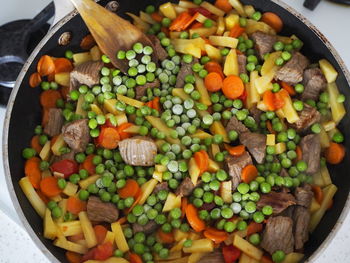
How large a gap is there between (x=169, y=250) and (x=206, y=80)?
1.02 meters

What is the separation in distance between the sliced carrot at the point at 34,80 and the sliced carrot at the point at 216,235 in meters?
1.31

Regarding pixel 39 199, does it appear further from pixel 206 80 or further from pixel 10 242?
pixel 206 80

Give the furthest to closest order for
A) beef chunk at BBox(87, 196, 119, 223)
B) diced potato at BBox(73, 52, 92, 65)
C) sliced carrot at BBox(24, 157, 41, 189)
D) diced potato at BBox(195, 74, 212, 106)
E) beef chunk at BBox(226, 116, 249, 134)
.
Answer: diced potato at BBox(73, 52, 92, 65) → diced potato at BBox(195, 74, 212, 106) → beef chunk at BBox(226, 116, 249, 134) → sliced carrot at BBox(24, 157, 41, 189) → beef chunk at BBox(87, 196, 119, 223)

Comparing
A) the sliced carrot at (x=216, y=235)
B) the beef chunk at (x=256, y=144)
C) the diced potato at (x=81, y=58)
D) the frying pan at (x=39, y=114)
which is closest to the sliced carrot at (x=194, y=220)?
the sliced carrot at (x=216, y=235)

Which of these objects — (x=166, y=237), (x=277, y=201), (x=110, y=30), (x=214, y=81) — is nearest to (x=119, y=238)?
(x=166, y=237)

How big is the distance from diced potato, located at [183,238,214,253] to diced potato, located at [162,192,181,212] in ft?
0.75

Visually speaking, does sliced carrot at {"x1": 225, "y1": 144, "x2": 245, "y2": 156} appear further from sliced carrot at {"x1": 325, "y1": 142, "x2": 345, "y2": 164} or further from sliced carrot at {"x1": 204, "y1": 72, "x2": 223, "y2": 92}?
sliced carrot at {"x1": 325, "y1": 142, "x2": 345, "y2": 164}

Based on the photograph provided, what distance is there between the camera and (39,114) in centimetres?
313

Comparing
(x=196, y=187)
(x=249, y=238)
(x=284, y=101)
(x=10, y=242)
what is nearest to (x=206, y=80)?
(x=284, y=101)

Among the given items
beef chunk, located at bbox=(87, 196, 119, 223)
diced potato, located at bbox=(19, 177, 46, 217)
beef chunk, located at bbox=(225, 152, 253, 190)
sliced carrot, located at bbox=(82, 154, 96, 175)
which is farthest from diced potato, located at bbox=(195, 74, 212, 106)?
diced potato, located at bbox=(19, 177, 46, 217)

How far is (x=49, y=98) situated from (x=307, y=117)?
1531 millimetres

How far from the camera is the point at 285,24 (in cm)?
319

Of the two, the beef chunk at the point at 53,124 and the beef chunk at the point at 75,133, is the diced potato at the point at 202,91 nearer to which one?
the beef chunk at the point at 75,133

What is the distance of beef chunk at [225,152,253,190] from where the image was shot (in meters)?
2.80
